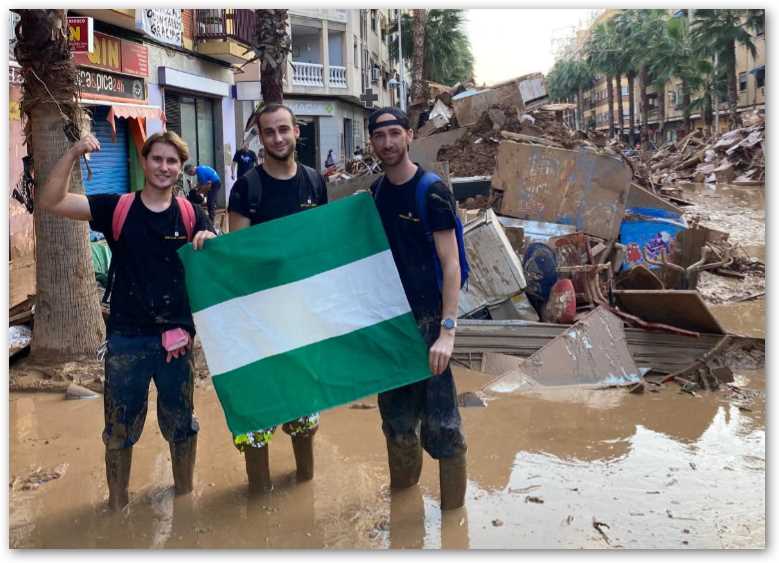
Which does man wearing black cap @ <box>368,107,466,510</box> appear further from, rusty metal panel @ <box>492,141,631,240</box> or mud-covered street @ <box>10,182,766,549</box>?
rusty metal panel @ <box>492,141,631,240</box>

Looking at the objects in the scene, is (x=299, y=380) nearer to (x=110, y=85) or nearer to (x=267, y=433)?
(x=267, y=433)

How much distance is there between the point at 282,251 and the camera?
158 inches

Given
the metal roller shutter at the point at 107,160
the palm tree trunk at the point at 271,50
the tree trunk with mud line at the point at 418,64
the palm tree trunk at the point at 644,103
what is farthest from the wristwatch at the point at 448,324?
the palm tree trunk at the point at 644,103

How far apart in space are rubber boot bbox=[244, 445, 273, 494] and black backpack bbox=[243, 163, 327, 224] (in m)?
1.29

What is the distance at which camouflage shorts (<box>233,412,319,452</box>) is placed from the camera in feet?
13.8

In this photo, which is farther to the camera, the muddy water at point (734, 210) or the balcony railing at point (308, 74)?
the balcony railing at point (308, 74)

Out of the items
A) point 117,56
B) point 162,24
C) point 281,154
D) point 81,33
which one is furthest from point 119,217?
point 162,24

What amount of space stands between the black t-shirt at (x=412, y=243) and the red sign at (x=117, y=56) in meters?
12.8

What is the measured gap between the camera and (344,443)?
5363mm

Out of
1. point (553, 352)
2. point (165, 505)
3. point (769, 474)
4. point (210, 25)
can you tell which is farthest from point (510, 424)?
point (210, 25)

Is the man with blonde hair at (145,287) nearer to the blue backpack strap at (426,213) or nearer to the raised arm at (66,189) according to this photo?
the raised arm at (66,189)

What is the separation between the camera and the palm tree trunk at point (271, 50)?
10266 millimetres

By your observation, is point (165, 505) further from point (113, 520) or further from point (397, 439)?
point (397, 439)

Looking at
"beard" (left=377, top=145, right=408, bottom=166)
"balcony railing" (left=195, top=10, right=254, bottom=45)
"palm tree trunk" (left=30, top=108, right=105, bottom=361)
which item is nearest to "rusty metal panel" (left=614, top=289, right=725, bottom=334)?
"beard" (left=377, top=145, right=408, bottom=166)
